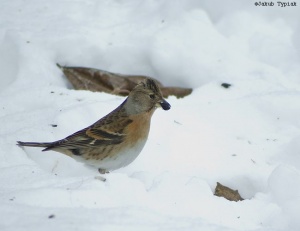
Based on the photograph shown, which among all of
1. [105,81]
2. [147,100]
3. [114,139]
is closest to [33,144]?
[114,139]

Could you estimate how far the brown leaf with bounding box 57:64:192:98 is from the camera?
746 cm

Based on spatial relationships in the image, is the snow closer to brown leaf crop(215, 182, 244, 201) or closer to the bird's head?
brown leaf crop(215, 182, 244, 201)

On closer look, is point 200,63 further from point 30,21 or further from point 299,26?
point 30,21

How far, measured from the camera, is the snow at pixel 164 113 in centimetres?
441

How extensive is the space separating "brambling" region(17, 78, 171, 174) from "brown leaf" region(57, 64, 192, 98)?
136cm

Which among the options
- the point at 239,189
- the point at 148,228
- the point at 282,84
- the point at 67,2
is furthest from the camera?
the point at 67,2

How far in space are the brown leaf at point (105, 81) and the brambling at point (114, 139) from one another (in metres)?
1.36

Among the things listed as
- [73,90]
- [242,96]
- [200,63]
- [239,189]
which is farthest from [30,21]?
[239,189]

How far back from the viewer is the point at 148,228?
4.02 meters

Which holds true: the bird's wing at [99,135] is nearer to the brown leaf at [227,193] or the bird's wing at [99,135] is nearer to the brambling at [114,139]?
the brambling at [114,139]

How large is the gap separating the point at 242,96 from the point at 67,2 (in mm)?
2890

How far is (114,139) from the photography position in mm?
5918

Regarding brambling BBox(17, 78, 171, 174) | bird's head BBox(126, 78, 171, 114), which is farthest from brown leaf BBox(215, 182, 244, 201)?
bird's head BBox(126, 78, 171, 114)

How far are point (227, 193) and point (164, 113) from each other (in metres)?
1.35
